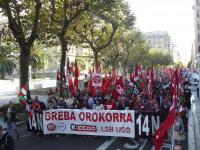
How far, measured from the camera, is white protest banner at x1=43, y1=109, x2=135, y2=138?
511 inches

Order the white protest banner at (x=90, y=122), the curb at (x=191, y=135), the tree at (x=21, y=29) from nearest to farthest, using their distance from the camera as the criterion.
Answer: the curb at (x=191, y=135)
the white protest banner at (x=90, y=122)
the tree at (x=21, y=29)

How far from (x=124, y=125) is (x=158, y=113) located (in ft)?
4.01

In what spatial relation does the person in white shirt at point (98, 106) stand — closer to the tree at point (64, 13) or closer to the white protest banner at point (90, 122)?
the white protest banner at point (90, 122)

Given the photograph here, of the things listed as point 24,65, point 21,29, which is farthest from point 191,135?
point 21,29

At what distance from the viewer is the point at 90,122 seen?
13375mm

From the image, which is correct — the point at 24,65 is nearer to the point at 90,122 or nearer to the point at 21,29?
the point at 21,29

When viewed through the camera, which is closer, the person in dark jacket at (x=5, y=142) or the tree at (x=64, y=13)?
the person in dark jacket at (x=5, y=142)

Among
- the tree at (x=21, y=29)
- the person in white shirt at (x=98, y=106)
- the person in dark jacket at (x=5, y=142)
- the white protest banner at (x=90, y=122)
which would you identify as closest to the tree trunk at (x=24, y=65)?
the tree at (x=21, y=29)

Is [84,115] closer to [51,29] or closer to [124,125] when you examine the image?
[124,125]

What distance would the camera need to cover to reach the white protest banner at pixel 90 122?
13.0 m

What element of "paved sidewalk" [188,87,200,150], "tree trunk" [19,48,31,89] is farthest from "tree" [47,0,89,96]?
"paved sidewalk" [188,87,200,150]

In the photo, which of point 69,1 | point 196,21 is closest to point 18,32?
point 69,1

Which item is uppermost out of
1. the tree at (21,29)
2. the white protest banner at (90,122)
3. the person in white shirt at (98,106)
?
the tree at (21,29)

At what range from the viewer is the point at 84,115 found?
13.5 m
